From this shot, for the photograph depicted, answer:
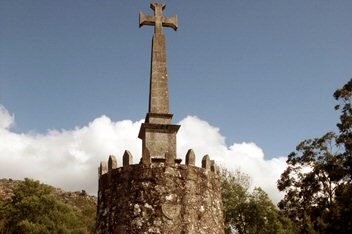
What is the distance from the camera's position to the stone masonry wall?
9.03 m

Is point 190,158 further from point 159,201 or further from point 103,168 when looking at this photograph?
point 103,168

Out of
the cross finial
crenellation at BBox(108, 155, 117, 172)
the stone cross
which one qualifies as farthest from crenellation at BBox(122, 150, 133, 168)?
the cross finial

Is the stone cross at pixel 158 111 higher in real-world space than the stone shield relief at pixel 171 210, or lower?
higher

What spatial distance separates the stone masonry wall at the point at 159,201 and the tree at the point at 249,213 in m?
31.1

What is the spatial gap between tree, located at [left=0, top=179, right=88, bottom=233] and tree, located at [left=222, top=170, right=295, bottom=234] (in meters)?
15.2

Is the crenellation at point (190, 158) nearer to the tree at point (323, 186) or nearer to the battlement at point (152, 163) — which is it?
the battlement at point (152, 163)

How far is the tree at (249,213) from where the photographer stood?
40.1 m

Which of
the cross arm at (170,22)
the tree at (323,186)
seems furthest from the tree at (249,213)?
the cross arm at (170,22)

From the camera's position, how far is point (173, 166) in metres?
9.49

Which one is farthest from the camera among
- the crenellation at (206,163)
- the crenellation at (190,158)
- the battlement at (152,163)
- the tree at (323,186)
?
the tree at (323,186)

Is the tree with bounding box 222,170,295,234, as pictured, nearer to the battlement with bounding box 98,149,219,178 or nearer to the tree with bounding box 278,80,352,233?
the tree with bounding box 278,80,352,233

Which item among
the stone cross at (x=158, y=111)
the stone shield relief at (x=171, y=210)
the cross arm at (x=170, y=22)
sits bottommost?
the stone shield relief at (x=171, y=210)

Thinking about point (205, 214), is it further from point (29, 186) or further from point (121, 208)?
point (29, 186)

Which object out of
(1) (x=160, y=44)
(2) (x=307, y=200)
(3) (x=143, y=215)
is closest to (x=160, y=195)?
(3) (x=143, y=215)
